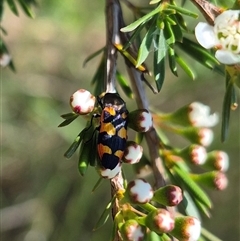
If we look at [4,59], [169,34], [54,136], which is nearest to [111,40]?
[169,34]

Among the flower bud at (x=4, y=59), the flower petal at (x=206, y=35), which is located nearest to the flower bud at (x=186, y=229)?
the flower petal at (x=206, y=35)

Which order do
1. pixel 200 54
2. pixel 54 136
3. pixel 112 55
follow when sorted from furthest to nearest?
pixel 54 136 → pixel 200 54 → pixel 112 55

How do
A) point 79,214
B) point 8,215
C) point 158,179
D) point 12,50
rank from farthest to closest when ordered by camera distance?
point 12,50
point 8,215
point 79,214
point 158,179

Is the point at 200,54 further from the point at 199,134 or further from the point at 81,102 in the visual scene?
the point at 81,102

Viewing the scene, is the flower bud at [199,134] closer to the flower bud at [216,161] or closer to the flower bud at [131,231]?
the flower bud at [216,161]

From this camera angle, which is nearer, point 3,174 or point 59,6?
point 59,6

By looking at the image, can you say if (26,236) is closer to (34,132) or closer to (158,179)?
(34,132)

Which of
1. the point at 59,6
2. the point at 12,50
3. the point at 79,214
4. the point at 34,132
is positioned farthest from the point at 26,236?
the point at 59,6
